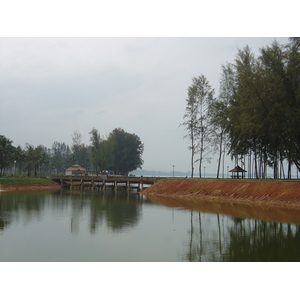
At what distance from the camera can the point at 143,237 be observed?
2105cm

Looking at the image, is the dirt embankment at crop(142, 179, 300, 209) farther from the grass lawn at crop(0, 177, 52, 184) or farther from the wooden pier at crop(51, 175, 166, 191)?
the grass lawn at crop(0, 177, 52, 184)

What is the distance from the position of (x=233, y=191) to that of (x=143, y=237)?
83.8 feet

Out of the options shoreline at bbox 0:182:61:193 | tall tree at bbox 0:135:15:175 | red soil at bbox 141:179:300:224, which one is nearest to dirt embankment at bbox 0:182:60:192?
shoreline at bbox 0:182:61:193

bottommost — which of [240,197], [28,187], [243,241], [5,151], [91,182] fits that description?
[243,241]

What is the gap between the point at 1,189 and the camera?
60156mm

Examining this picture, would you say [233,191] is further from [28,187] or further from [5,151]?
[5,151]

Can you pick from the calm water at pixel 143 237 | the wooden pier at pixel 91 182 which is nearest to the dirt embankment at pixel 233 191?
the calm water at pixel 143 237

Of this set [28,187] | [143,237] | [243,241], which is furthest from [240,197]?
[28,187]

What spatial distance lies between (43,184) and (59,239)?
54.0 m

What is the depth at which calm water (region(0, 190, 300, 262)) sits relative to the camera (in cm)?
1638

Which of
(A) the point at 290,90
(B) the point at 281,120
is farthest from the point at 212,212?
(A) the point at 290,90

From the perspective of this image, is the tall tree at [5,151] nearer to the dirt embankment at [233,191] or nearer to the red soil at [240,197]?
the dirt embankment at [233,191]

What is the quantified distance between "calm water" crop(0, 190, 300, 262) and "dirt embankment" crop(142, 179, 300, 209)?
9680 mm

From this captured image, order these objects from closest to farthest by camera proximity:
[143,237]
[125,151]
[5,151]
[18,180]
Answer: [143,237], [18,180], [5,151], [125,151]
